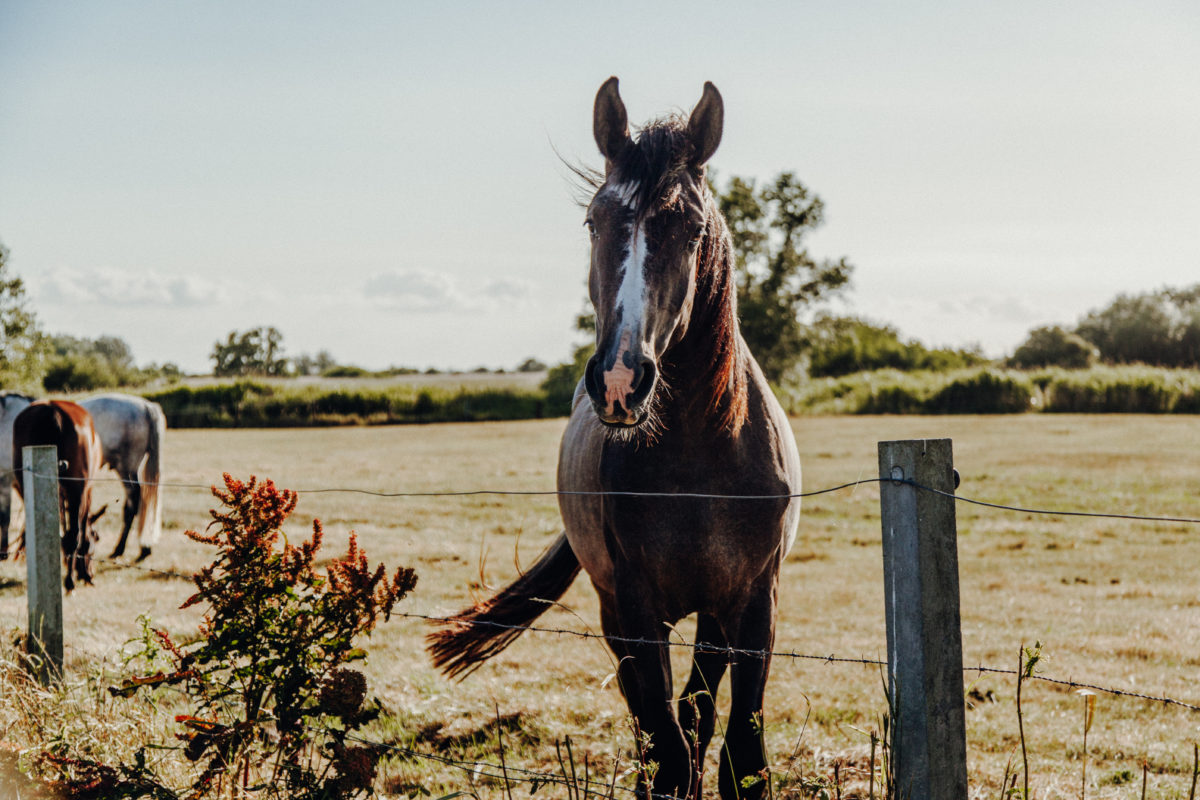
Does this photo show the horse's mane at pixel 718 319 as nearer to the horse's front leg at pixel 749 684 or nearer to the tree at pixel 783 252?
the horse's front leg at pixel 749 684

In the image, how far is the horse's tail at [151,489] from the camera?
8.84 meters

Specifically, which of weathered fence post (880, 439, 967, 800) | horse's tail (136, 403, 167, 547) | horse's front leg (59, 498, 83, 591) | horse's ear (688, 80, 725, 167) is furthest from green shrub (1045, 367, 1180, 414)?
weathered fence post (880, 439, 967, 800)

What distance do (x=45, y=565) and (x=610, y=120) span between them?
3322 mm

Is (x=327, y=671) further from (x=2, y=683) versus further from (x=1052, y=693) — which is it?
(x=1052, y=693)

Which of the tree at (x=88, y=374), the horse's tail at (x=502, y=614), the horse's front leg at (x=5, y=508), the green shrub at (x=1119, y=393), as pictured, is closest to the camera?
the horse's tail at (x=502, y=614)

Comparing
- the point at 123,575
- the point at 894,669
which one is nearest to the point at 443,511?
the point at 123,575

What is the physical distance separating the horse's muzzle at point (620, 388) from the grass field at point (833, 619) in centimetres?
72

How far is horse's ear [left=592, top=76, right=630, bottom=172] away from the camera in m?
2.71

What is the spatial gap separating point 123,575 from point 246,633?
700cm

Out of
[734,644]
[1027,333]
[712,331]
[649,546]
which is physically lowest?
[734,644]

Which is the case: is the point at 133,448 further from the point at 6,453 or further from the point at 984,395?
the point at 984,395

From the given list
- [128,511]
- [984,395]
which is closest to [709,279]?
[128,511]

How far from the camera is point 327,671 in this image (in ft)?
8.23

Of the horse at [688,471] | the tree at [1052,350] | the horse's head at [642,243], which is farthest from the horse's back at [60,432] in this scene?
the tree at [1052,350]
